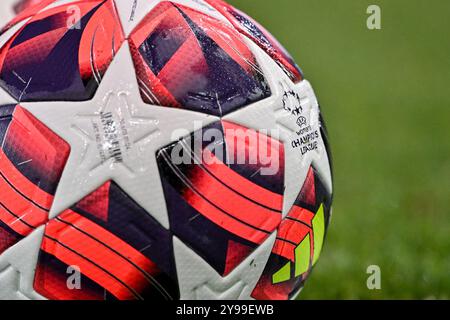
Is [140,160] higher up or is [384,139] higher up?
[140,160]

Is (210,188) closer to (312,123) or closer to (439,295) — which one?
(312,123)

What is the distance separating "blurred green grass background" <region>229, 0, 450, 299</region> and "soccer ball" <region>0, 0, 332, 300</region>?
1.40m

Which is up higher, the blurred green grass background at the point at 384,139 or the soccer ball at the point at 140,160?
the soccer ball at the point at 140,160

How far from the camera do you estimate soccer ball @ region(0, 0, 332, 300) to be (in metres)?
2.23

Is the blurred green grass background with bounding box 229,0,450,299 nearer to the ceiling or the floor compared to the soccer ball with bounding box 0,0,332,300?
nearer to the floor

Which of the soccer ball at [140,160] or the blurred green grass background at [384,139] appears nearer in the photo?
the soccer ball at [140,160]

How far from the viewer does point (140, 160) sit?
7.30 feet

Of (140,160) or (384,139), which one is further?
(384,139)

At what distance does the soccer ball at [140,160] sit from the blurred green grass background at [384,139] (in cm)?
140

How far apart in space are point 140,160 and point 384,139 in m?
4.61

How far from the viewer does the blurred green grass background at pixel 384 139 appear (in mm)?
3932

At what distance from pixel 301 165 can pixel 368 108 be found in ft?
17.4

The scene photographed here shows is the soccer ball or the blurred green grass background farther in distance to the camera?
the blurred green grass background
